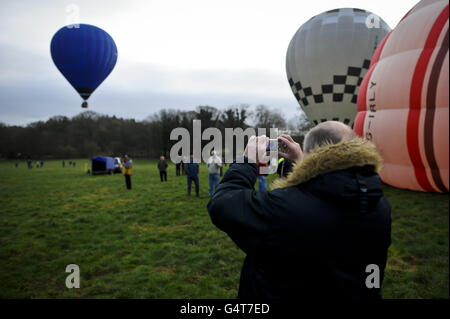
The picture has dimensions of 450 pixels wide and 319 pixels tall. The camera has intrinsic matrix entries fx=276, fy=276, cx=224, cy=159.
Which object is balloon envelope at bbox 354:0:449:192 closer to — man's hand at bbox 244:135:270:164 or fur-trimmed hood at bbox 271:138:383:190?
fur-trimmed hood at bbox 271:138:383:190

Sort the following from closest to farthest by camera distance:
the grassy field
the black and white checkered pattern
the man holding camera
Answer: the man holding camera → the grassy field → the black and white checkered pattern

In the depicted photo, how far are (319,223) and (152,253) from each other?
13.7 ft

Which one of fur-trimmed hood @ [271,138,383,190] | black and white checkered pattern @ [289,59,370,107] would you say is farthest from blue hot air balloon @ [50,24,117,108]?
fur-trimmed hood @ [271,138,383,190]

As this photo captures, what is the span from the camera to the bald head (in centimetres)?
122

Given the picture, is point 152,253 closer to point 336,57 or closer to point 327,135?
point 327,135

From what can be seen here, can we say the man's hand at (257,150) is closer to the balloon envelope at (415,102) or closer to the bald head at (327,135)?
the bald head at (327,135)

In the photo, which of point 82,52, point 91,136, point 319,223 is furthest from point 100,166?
point 91,136

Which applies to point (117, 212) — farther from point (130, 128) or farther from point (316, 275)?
point (130, 128)

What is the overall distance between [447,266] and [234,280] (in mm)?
2948

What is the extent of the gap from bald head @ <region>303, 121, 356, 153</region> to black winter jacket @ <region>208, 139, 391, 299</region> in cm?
8

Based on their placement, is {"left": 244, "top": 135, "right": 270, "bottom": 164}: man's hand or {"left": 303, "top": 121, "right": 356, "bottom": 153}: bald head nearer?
{"left": 303, "top": 121, "right": 356, "bottom": 153}: bald head

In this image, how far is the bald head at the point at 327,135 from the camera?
122cm

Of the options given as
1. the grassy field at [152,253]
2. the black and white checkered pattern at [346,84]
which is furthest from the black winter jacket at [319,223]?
the black and white checkered pattern at [346,84]

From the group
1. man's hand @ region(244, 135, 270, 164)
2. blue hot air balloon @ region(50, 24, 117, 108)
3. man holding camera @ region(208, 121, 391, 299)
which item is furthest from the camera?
blue hot air balloon @ region(50, 24, 117, 108)
